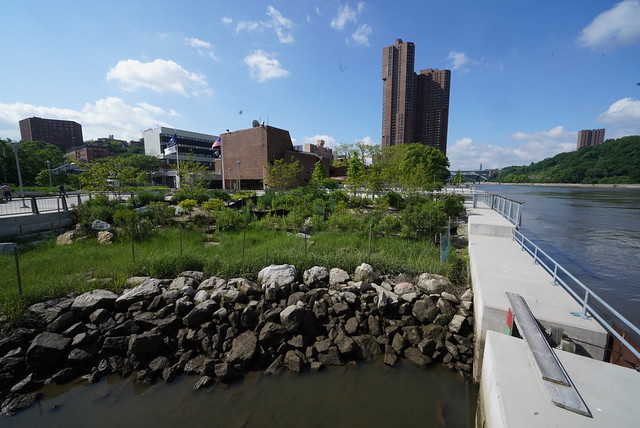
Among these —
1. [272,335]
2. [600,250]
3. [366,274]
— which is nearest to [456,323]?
[366,274]

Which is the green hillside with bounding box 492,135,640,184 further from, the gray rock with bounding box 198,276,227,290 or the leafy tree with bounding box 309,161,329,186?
the gray rock with bounding box 198,276,227,290

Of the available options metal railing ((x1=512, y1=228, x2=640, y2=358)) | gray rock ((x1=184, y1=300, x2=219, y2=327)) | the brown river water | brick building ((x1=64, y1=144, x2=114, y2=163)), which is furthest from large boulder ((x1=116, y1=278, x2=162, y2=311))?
brick building ((x1=64, y1=144, x2=114, y2=163))

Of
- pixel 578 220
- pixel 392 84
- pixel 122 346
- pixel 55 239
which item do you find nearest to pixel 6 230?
pixel 55 239

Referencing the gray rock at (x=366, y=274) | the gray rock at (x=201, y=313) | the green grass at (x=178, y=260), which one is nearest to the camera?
the gray rock at (x=201, y=313)

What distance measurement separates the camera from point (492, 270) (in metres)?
6.72

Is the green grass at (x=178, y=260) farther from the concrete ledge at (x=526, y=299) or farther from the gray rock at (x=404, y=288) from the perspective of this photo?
the concrete ledge at (x=526, y=299)

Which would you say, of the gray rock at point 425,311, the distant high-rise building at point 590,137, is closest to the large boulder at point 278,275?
the gray rock at point 425,311

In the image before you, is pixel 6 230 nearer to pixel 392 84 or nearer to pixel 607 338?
pixel 607 338

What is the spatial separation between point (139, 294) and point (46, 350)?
1.81 m

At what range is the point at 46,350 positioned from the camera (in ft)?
17.5

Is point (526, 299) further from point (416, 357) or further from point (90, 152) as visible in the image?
point (90, 152)

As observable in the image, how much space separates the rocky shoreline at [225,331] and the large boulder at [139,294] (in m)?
0.02

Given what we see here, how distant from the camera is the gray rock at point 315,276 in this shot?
781 centimetres

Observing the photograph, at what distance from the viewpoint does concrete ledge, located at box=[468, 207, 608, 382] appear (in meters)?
4.07
